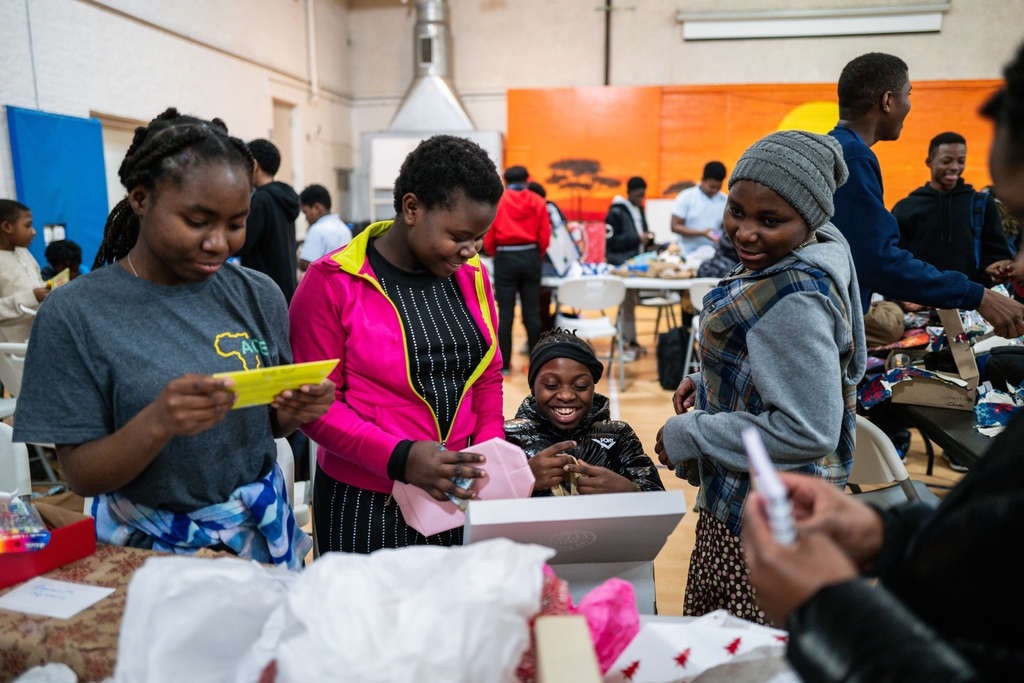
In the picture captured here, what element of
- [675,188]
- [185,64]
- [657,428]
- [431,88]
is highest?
[431,88]

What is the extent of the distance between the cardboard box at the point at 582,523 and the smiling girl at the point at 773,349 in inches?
10.2

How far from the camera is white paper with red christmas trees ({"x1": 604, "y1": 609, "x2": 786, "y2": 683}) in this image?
92 centimetres

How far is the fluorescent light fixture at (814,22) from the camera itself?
9.43 meters

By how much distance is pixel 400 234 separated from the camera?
1.48m

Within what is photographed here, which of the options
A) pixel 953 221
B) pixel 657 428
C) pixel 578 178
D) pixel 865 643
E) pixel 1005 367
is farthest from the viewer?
pixel 578 178

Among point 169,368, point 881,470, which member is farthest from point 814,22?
point 169,368

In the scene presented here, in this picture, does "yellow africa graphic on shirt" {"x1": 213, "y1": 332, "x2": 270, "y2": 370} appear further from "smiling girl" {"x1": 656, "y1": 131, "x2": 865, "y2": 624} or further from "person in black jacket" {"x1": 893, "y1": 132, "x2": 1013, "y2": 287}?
"person in black jacket" {"x1": 893, "y1": 132, "x2": 1013, "y2": 287}

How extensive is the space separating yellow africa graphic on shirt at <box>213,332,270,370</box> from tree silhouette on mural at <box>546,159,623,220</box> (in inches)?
384

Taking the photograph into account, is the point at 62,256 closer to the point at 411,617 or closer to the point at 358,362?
the point at 358,362

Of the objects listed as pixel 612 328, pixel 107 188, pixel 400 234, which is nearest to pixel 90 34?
pixel 107 188

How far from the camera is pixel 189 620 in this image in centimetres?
80

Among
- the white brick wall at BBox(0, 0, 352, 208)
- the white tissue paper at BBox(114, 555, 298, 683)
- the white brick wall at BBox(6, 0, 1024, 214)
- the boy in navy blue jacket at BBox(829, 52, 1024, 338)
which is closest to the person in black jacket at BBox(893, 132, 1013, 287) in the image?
the boy in navy blue jacket at BBox(829, 52, 1024, 338)

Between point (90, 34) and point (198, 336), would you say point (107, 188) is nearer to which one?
point (90, 34)

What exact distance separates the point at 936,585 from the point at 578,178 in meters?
10.3
